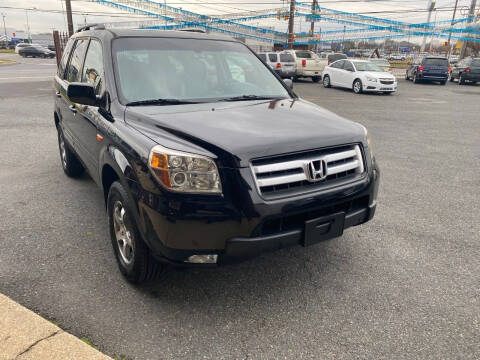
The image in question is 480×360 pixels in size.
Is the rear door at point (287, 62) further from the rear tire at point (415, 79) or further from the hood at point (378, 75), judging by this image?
the rear tire at point (415, 79)

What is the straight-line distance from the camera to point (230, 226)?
240 centimetres

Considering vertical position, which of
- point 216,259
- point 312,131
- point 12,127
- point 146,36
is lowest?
point 12,127

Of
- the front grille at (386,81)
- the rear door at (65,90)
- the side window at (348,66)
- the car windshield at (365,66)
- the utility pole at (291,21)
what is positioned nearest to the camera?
the rear door at (65,90)

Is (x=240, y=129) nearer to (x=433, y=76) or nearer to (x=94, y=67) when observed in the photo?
(x=94, y=67)

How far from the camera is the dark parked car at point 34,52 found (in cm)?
4867

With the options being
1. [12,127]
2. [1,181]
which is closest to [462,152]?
[1,181]

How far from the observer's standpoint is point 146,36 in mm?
3773

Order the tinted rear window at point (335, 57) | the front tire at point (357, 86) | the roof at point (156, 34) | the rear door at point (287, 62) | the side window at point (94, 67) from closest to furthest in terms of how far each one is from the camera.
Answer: the side window at point (94, 67)
the roof at point (156, 34)
the front tire at point (357, 86)
the rear door at point (287, 62)
the tinted rear window at point (335, 57)

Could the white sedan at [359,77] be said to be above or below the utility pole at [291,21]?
below

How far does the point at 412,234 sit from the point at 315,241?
1807 millimetres

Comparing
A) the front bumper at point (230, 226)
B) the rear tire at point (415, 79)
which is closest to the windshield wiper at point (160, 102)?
the front bumper at point (230, 226)

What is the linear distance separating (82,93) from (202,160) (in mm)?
1471

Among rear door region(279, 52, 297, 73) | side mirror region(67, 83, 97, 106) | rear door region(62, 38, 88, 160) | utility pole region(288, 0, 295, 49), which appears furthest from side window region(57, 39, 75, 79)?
utility pole region(288, 0, 295, 49)

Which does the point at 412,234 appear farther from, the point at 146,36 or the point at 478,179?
the point at 146,36
